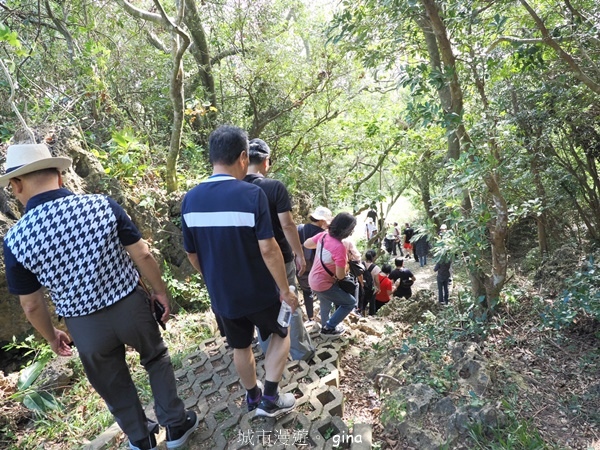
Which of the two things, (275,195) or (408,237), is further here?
(408,237)

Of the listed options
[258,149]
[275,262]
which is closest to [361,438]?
[275,262]

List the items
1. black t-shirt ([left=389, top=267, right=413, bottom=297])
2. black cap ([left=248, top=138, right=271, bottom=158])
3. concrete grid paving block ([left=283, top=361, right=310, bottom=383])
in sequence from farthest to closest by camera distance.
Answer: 1. black t-shirt ([left=389, top=267, right=413, bottom=297])
2. concrete grid paving block ([left=283, top=361, right=310, bottom=383])
3. black cap ([left=248, top=138, right=271, bottom=158])

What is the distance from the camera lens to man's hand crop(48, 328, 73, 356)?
7.83 feet

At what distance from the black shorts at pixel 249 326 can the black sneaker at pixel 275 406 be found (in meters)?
0.48

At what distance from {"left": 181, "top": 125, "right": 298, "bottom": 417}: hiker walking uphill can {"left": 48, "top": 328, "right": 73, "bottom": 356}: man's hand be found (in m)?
1.01

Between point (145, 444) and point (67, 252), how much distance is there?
1428 mm

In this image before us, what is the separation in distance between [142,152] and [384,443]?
5.57m

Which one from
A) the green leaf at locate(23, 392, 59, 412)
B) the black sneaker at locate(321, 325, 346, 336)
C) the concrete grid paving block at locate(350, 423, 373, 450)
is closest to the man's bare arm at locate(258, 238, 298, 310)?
the concrete grid paving block at locate(350, 423, 373, 450)

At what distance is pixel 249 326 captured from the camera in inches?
102

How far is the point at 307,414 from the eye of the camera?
284 cm

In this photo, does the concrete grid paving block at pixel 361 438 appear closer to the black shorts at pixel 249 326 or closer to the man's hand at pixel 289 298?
the black shorts at pixel 249 326

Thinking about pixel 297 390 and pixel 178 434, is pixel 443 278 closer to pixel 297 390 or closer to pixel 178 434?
pixel 297 390

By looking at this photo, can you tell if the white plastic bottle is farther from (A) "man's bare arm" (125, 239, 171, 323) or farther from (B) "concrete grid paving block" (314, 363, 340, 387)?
(B) "concrete grid paving block" (314, 363, 340, 387)

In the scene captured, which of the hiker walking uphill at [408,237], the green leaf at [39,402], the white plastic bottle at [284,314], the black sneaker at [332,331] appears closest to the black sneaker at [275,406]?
the white plastic bottle at [284,314]
